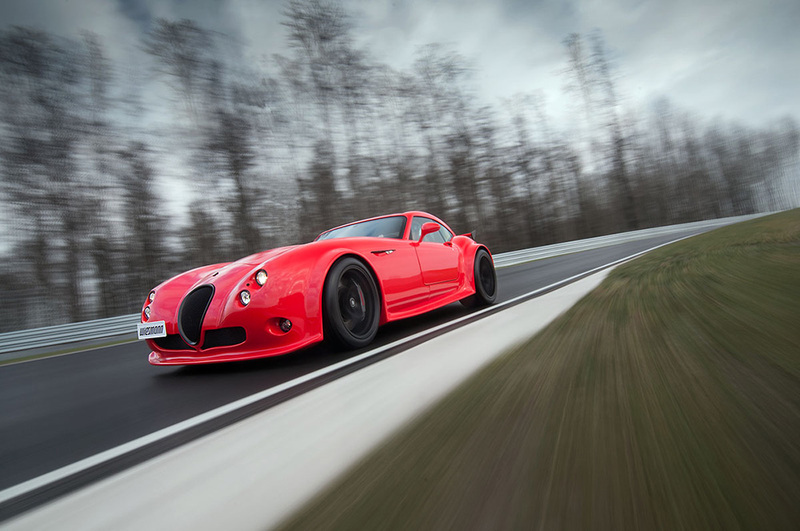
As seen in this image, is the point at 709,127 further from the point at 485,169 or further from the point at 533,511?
the point at 533,511

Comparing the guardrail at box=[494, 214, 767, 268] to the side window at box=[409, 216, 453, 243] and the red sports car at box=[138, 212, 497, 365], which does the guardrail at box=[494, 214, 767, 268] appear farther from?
the red sports car at box=[138, 212, 497, 365]

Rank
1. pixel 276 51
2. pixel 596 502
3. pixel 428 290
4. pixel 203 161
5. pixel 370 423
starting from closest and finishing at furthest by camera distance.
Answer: pixel 596 502, pixel 370 423, pixel 428 290, pixel 203 161, pixel 276 51

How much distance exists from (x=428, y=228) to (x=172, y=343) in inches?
97.1

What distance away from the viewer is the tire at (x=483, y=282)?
16.7ft

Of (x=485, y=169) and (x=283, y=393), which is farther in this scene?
(x=485, y=169)

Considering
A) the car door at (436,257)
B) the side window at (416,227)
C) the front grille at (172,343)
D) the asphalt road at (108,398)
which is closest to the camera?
the asphalt road at (108,398)

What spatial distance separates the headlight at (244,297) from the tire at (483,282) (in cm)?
288

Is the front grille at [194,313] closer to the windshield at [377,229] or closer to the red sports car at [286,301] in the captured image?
the red sports car at [286,301]

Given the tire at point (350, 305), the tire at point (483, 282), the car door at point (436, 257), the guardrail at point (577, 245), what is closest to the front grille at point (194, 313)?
the tire at point (350, 305)

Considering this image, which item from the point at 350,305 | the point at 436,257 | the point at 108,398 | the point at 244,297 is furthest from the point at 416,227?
the point at 108,398

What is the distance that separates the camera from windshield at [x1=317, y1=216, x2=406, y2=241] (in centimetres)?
422

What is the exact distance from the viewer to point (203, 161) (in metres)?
13.3

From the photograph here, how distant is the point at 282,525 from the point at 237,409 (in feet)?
3.81

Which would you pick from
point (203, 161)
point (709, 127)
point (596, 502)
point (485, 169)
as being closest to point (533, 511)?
point (596, 502)
